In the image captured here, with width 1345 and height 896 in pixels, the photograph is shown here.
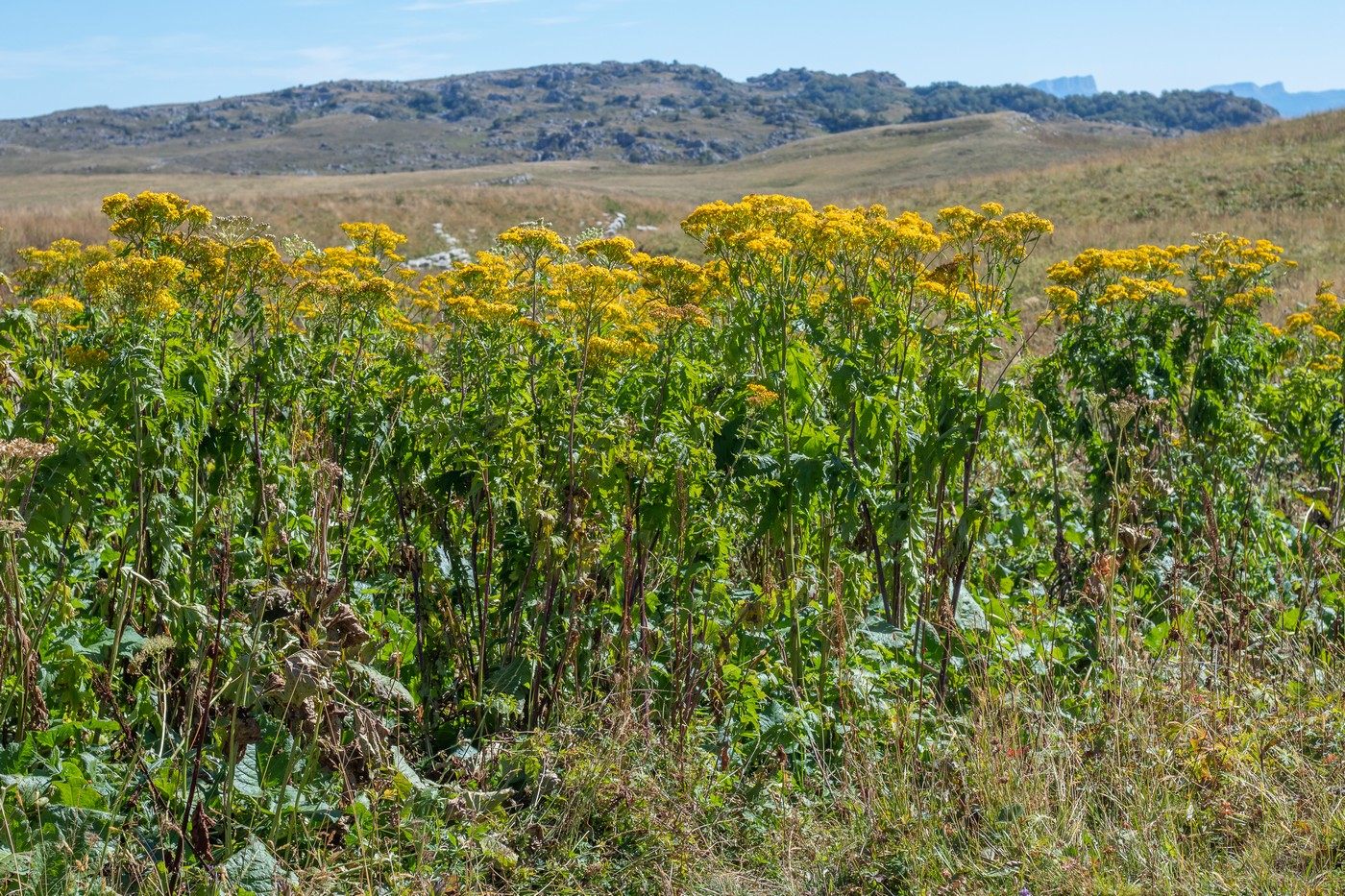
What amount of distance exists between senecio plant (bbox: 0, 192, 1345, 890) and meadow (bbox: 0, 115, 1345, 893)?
0.02 meters

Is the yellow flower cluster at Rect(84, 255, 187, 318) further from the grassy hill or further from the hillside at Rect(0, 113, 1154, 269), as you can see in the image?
the hillside at Rect(0, 113, 1154, 269)

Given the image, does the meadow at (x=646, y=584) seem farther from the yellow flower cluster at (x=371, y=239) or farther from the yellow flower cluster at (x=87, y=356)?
the yellow flower cluster at (x=371, y=239)

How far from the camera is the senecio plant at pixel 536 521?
10.6 feet

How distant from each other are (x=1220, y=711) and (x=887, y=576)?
5.10 ft

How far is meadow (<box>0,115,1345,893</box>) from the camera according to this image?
10.2ft

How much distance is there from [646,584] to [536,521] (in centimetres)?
56

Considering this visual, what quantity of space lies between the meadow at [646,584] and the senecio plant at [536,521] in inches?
0.9

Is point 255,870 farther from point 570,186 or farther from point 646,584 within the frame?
point 570,186

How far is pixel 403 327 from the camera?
5.19 metres

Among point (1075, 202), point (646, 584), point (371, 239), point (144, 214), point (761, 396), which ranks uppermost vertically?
point (1075, 202)

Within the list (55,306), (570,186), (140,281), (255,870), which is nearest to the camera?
(255,870)

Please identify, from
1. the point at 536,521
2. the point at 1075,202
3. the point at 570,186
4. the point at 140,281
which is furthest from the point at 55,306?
the point at 570,186

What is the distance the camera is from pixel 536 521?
3797 mm

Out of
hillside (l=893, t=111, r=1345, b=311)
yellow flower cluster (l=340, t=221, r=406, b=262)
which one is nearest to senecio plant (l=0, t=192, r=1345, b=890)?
yellow flower cluster (l=340, t=221, r=406, b=262)
